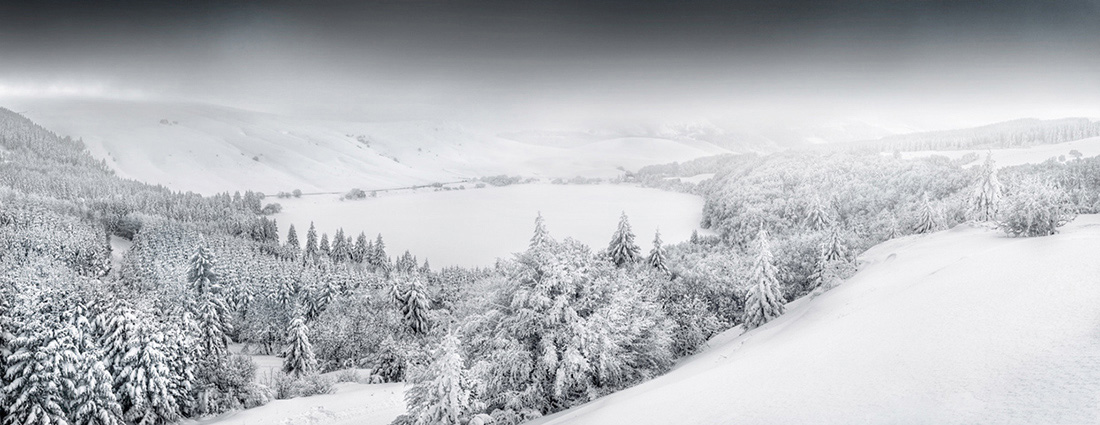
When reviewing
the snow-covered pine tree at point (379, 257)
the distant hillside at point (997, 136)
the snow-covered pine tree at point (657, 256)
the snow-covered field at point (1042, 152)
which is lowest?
the snow-covered pine tree at point (379, 257)

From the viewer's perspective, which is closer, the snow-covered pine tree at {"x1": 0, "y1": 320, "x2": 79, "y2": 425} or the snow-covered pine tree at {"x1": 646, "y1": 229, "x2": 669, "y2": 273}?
the snow-covered pine tree at {"x1": 0, "y1": 320, "x2": 79, "y2": 425}

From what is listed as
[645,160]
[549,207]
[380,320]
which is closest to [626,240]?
[380,320]

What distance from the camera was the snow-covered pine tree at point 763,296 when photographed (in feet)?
86.4

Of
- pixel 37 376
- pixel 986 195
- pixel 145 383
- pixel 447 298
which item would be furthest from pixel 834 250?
pixel 37 376

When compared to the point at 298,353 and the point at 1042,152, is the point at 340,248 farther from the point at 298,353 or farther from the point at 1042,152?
the point at 1042,152

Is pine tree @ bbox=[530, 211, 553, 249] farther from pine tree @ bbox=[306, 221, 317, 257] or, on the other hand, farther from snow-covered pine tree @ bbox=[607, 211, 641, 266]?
pine tree @ bbox=[306, 221, 317, 257]

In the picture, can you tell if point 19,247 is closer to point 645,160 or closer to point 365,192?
point 365,192

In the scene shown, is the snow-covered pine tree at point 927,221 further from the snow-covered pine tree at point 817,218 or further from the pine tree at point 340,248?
the pine tree at point 340,248

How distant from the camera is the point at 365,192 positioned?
194m

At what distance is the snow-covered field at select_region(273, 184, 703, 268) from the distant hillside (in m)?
46.3

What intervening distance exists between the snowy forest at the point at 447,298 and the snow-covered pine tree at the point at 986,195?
21cm

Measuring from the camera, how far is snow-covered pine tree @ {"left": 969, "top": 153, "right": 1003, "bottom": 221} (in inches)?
1631

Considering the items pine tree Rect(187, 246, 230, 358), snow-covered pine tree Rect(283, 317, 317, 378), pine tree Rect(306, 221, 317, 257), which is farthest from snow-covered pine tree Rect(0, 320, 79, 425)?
pine tree Rect(306, 221, 317, 257)

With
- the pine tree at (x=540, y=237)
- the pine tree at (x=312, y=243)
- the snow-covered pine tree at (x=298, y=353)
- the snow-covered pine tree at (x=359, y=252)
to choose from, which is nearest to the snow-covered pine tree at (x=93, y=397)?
the snow-covered pine tree at (x=298, y=353)
